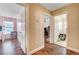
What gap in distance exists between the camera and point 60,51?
1674 millimetres

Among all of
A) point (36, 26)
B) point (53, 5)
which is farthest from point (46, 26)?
point (53, 5)

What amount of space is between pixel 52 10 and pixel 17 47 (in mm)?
977

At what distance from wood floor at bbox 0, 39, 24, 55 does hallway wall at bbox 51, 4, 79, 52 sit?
0.96 metres

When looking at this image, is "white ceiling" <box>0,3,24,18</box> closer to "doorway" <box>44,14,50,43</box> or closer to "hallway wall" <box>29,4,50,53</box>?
"hallway wall" <box>29,4,50,53</box>

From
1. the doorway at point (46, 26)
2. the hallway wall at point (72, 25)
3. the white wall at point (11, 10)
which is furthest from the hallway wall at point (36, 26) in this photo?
the hallway wall at point (72, 25)

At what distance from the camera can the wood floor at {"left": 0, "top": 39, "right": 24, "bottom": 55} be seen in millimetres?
1600

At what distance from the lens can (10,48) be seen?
1626mm

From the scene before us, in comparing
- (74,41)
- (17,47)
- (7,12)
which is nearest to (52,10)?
(74,41)

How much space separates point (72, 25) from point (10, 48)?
1.24 metres

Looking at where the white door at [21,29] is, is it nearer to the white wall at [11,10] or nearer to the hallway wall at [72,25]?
the white wall at [11,10]

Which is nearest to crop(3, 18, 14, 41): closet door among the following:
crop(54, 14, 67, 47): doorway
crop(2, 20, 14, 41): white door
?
crop(2, 20, 14, 41): white door

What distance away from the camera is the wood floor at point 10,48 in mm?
1600

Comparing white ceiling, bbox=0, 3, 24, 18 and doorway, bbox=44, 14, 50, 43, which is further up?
white ceiling, bbox=0, 3, 24, 18

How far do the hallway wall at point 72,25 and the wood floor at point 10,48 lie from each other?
0.96 m
